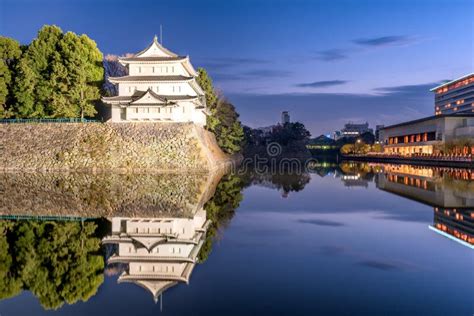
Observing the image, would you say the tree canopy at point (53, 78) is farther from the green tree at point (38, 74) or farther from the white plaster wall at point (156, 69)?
the white plaster wall at point (156, 69)

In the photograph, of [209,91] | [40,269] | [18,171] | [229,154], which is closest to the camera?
[40,269]

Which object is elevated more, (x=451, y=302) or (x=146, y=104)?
(x=146, y=104)

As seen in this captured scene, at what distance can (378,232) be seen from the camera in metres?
14.9

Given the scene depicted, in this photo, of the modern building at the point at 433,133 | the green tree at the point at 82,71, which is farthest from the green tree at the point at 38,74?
the modern building at the point at 433,133

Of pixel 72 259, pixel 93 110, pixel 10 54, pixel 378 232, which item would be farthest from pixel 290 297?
pixel 10 54

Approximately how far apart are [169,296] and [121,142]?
1345 inches

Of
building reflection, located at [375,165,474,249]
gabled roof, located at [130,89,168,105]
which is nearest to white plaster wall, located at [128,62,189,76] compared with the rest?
gabled roof, located at [130,89,168,105]

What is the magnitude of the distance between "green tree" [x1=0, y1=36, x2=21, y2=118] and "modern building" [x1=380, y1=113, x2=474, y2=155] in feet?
200

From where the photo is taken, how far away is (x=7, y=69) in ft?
149

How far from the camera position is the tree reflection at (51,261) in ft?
29.8

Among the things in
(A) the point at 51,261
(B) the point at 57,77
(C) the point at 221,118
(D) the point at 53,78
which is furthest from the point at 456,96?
(A) the point at 51,261

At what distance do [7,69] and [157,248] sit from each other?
42186mm

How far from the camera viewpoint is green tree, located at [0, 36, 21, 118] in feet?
147

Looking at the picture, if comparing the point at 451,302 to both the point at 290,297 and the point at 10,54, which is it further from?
the point at 10,54
